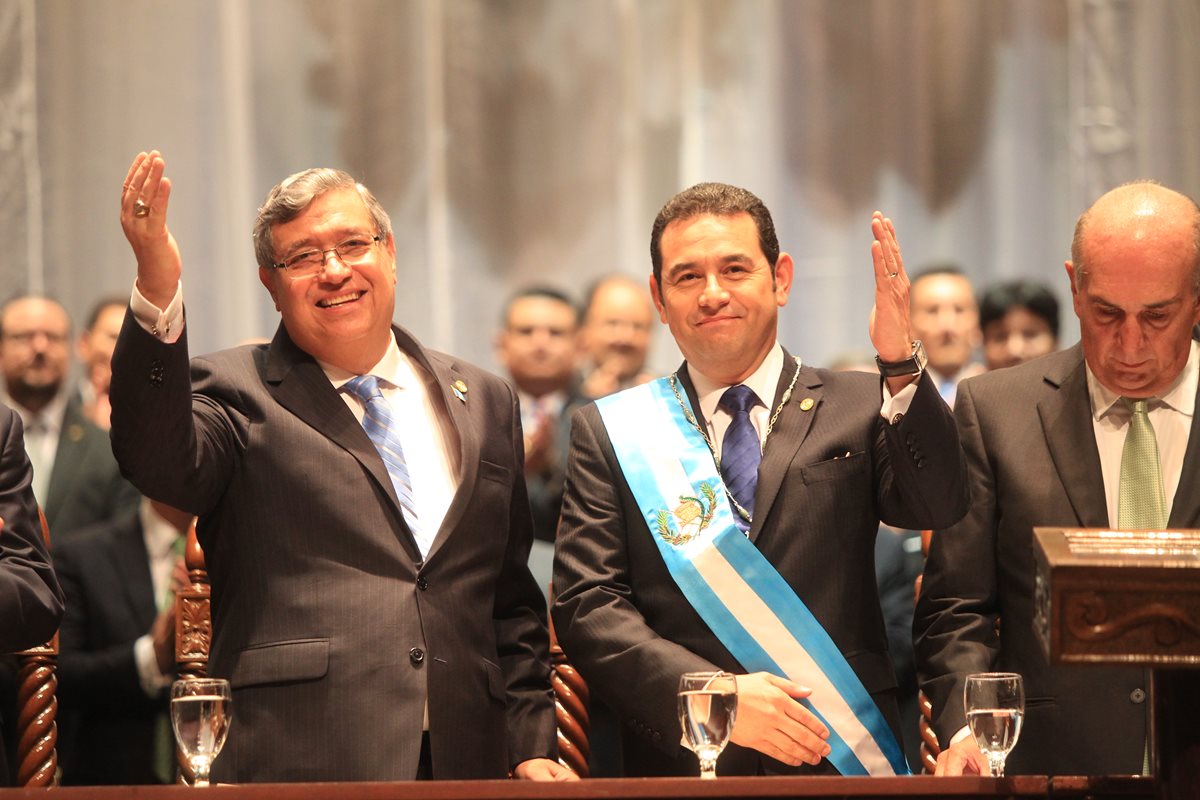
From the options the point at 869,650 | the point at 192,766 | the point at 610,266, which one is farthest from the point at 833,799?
the point at 610,266

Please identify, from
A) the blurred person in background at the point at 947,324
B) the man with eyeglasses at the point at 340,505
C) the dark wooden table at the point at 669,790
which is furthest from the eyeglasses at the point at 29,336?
the dark wooden table at the point at 669,790

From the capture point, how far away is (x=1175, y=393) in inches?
108

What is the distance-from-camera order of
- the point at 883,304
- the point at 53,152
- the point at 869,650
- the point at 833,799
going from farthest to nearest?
the point at 53,152 → the point at 869,650 → the point at 883,304 → the point at 833,799

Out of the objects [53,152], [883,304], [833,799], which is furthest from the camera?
[53,152]

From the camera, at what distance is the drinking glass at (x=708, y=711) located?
7.07ft

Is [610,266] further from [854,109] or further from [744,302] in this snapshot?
[744,302]

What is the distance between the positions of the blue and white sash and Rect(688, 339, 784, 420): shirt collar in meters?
0.18

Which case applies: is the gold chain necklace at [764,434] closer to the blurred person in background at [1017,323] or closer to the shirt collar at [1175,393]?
the shirt collar at [1175,393]

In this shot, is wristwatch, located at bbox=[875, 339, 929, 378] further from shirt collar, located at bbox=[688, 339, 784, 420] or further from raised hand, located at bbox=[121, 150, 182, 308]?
raised hand, located at bbox=[121, 150, 182, 308]

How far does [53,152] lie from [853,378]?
3.90 meters

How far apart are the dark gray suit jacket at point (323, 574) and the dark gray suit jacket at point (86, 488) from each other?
1.79 meters

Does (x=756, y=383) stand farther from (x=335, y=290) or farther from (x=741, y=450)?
(x=335, y=290)

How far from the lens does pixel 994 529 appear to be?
2746 millimetres

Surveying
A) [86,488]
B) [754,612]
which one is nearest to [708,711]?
[754,612]
